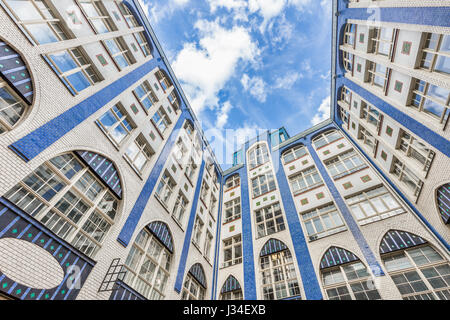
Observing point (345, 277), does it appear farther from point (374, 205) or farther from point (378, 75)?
point (378, 75)

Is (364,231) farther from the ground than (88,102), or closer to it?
closer to it

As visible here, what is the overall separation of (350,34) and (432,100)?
8.87 metres

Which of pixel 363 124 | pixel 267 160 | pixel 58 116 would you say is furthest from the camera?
pixel 267 160

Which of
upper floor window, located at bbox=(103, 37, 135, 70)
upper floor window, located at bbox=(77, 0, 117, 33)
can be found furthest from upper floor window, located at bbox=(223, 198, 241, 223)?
upper floor window, located at bbox=(77, 0, 117, 33)

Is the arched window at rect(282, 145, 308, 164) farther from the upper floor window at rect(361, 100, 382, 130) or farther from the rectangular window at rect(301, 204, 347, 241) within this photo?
the rectangular window at rect(301, 204, 347, 241)

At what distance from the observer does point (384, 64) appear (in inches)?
478

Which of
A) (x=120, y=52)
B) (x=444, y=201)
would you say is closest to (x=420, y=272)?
(x=444, y=201)

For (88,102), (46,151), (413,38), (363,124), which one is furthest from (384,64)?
(46,151)

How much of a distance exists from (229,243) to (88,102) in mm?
15960

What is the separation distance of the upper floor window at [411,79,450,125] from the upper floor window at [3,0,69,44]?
55.5 feet

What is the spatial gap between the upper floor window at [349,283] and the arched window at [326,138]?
455 inches

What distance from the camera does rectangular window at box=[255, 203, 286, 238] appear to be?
17.7 m

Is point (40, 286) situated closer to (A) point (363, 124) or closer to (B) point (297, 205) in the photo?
(B) point (297, 205)
